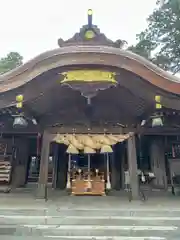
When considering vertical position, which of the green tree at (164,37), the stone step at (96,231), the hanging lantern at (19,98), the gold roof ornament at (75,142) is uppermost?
the green tree at (164,37)

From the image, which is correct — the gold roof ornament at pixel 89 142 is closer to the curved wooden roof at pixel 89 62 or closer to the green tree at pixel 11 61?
the curved wooden roof at pixel 89 62

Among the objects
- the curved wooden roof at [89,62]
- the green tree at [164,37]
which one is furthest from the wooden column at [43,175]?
the green tree at [164,37]

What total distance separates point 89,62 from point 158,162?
14.3 feet

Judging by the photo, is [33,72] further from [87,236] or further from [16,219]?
[87,236]

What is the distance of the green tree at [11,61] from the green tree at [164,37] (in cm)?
1190

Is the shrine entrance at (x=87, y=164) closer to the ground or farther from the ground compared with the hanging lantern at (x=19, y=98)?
closer to the ground

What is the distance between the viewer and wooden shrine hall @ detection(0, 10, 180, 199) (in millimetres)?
5988

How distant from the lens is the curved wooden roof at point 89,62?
19.4 ft

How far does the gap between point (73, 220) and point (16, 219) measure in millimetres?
1048

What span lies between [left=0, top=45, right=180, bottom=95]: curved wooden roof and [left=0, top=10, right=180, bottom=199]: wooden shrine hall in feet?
0.08

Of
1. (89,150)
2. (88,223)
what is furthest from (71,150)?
(88,223)

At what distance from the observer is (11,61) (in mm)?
25984

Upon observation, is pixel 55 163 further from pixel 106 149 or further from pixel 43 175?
pixel 106 149

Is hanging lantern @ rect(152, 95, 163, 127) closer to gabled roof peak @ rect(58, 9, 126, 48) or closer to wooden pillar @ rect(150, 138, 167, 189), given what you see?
gabled roof peak @ rect(58, 9, 126, 48)
